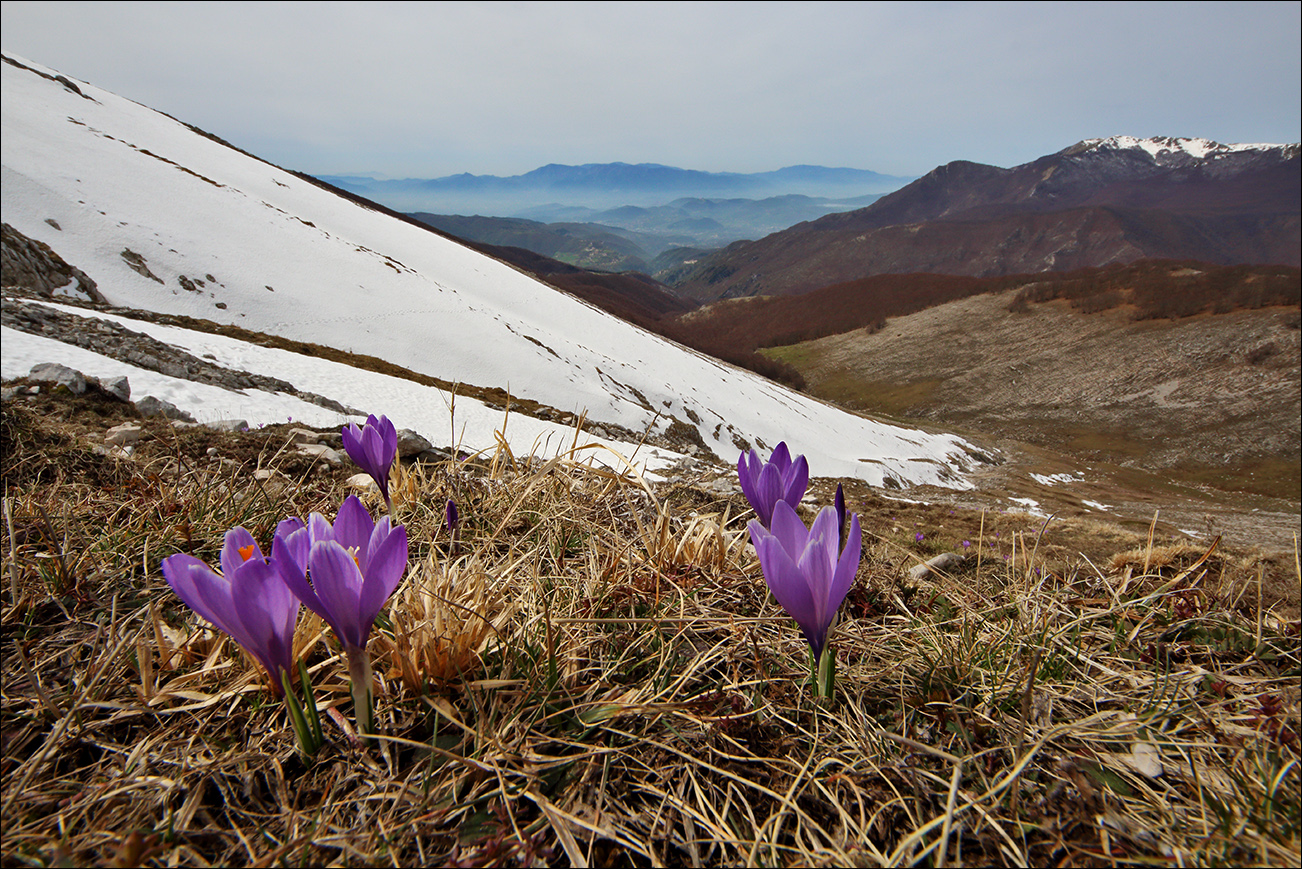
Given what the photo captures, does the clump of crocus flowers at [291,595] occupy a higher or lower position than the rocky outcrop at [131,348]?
higher

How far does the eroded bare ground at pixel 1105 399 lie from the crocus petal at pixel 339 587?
23.9 metres

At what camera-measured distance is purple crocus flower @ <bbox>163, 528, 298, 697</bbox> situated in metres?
1.03

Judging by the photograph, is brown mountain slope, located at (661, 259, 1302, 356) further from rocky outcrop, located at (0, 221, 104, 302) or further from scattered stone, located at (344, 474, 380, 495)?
scattered stone, located at (344, 474, 380, 495)

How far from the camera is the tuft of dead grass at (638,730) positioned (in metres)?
0.98

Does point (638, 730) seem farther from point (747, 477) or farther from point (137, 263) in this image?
point (137, 263)

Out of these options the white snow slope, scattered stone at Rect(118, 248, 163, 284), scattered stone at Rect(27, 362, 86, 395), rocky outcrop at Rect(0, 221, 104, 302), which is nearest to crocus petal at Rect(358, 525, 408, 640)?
scattered stone at Rect(27, 362, 86, 395)

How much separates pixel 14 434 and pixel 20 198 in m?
33.3

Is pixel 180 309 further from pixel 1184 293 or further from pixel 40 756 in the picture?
pixel 1184 293

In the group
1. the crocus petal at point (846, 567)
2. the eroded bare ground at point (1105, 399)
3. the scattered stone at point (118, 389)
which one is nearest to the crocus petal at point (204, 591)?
the crocus petal at point (846, 567)

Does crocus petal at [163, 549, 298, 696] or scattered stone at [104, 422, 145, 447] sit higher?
crocus petal at [163, 549, 298, 696]

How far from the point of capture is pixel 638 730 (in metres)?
1.26

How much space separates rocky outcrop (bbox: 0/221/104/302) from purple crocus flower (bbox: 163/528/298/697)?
2699cm

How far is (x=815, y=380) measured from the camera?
7706cm

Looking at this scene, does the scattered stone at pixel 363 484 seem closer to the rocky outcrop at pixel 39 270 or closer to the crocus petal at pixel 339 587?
the crocus petal at pixel 339 587
